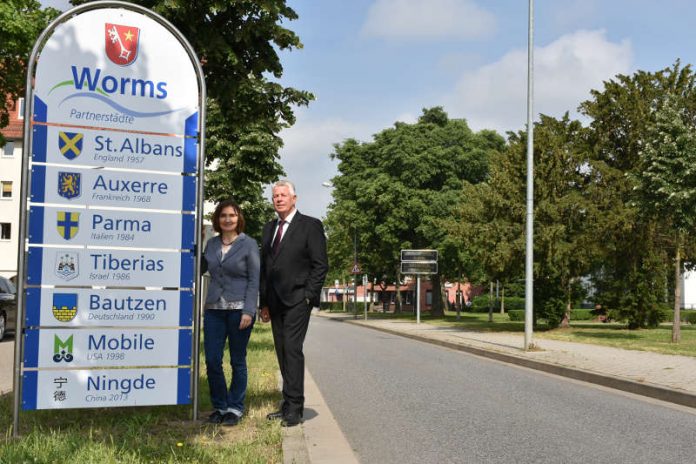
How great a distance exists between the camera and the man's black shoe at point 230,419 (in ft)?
19.1

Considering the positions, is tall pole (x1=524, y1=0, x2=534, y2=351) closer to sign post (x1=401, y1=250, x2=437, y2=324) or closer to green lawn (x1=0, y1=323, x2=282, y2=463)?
green lawn (x1=0, y1=323, x2=282, y2=463)

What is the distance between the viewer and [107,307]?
557 centimetres

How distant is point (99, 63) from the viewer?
563 cm

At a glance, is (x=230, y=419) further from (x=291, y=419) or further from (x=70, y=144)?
(x=70, y=144)

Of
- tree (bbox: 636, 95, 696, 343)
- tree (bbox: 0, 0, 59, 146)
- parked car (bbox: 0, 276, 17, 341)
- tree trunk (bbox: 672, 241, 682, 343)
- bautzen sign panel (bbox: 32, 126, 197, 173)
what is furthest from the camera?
tree trunk (bbox: 672, 241, 682, 343)

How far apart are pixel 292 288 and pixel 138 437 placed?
1.66 meters

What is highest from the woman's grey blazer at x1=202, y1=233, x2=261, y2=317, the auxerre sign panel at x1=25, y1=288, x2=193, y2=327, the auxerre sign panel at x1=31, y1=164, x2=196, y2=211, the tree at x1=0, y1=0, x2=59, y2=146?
the tree at x1=0, y1=0, x2=59, y2=146

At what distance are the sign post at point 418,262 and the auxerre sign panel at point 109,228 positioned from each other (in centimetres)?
2890

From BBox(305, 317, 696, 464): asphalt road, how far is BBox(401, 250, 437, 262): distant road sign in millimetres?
22343

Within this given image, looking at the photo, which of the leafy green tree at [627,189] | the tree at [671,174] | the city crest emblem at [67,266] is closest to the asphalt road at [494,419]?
the city crest emblem at [67,266]

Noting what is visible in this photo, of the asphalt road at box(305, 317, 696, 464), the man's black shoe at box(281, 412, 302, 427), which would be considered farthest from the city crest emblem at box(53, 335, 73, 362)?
the asphalt road at box(305, 317, 696, 464)

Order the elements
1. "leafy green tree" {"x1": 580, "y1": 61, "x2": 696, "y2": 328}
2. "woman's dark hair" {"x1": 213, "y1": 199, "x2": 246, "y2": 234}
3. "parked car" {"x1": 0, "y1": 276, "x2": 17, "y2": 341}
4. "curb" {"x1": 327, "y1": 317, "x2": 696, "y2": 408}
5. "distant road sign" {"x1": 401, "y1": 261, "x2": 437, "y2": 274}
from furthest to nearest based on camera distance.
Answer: "distant road sign" {"x1": 401, "y1": 261, "x2": 437, "y2": 274} → "leafy green tree" {"x1": 580, "y1": 61, "x2": 696, "y2": 328} → "parked car" {"x1": 0, "y1": 276, "x2": 17, "y2": 341} → "curb" {"x1": 327, "y1": 317, "x2": 696, "y2": 408} → "woman's dark hair" {"x1": 213, "y1": 199, "x2": 246, "y2": 234}

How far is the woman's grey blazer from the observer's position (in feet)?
19.4

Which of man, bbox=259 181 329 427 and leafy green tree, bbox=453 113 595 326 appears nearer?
man, bbox=259 181 329 427
